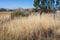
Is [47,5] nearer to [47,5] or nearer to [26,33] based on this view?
[47,5]

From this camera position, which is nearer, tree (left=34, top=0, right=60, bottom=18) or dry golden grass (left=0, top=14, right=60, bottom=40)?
dry golden grass (left=0, top=14, right=60, bottom=40)

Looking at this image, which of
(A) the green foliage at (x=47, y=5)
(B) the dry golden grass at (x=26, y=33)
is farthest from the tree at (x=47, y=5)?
(B) the dry golden grass at (x=26, y=33)

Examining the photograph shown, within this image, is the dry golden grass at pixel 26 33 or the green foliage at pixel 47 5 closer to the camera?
the dry golden grass at pixel 26 33

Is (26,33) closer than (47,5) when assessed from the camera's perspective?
Yes

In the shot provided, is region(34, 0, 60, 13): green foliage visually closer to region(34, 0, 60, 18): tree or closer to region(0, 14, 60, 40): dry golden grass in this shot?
region(34, 0, 60, 18): tree

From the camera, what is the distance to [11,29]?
9.51 metres

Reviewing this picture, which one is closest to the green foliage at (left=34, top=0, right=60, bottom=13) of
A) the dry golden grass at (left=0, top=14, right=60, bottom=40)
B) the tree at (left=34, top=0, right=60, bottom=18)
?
the tree at (left=34, top=0, right=60, bottom=18)

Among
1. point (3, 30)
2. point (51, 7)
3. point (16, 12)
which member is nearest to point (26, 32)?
point (3, 30)

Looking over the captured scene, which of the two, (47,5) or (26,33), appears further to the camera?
(47,5)

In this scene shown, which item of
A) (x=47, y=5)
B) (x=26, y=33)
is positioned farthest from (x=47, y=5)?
(x=26, y=33)

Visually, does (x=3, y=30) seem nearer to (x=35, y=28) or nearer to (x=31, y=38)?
(x=31, y=38)

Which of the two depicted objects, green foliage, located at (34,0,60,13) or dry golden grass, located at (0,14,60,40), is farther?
green foliage, located at (34,0,60,13)

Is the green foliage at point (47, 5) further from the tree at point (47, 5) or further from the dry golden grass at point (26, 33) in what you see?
the dry golden grass at point (26, 33)

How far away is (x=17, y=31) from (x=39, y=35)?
1092 mm
